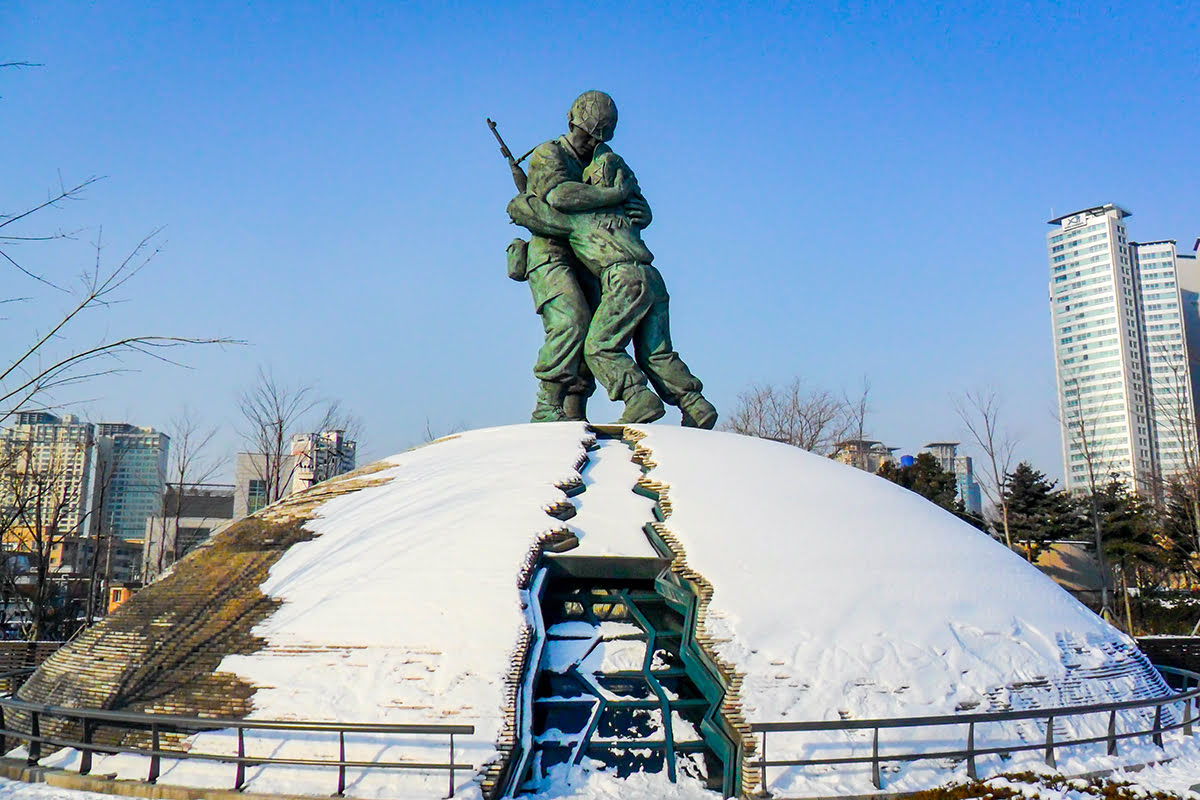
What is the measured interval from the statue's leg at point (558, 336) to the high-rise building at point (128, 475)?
17.1 meters

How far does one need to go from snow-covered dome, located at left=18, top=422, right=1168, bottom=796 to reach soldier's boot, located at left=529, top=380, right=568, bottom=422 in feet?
10.2

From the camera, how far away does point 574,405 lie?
15617 mm

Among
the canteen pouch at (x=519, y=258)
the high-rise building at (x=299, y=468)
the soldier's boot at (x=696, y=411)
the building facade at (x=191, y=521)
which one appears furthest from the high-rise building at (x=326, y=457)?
the soldier's boot at (x=696, y=411)

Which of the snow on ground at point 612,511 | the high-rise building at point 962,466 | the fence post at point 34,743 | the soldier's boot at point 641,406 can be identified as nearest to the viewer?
the fence post at point 34,743

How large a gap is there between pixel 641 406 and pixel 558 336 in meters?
1.84

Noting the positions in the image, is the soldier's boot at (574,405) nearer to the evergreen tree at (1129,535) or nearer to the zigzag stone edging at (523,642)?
the zigzag stone edging at (523,642)

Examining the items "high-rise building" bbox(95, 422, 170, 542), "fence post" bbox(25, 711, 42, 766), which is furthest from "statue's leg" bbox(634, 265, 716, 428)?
"high-rise building" bbox(95, 422, 170, 542)

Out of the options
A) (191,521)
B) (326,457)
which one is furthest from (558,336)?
(191,521)

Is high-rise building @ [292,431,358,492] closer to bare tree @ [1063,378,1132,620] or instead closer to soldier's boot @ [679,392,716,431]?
soldier's boot @ [679,392,716,431]

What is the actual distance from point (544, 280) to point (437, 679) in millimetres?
8265

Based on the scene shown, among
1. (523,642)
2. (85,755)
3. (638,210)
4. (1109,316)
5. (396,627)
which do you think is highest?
(1109,316)

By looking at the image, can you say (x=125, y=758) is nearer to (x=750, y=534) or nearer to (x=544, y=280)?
(x=750, y=534)

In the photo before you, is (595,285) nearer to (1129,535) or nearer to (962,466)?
(1129,535)

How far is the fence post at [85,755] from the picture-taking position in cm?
891
